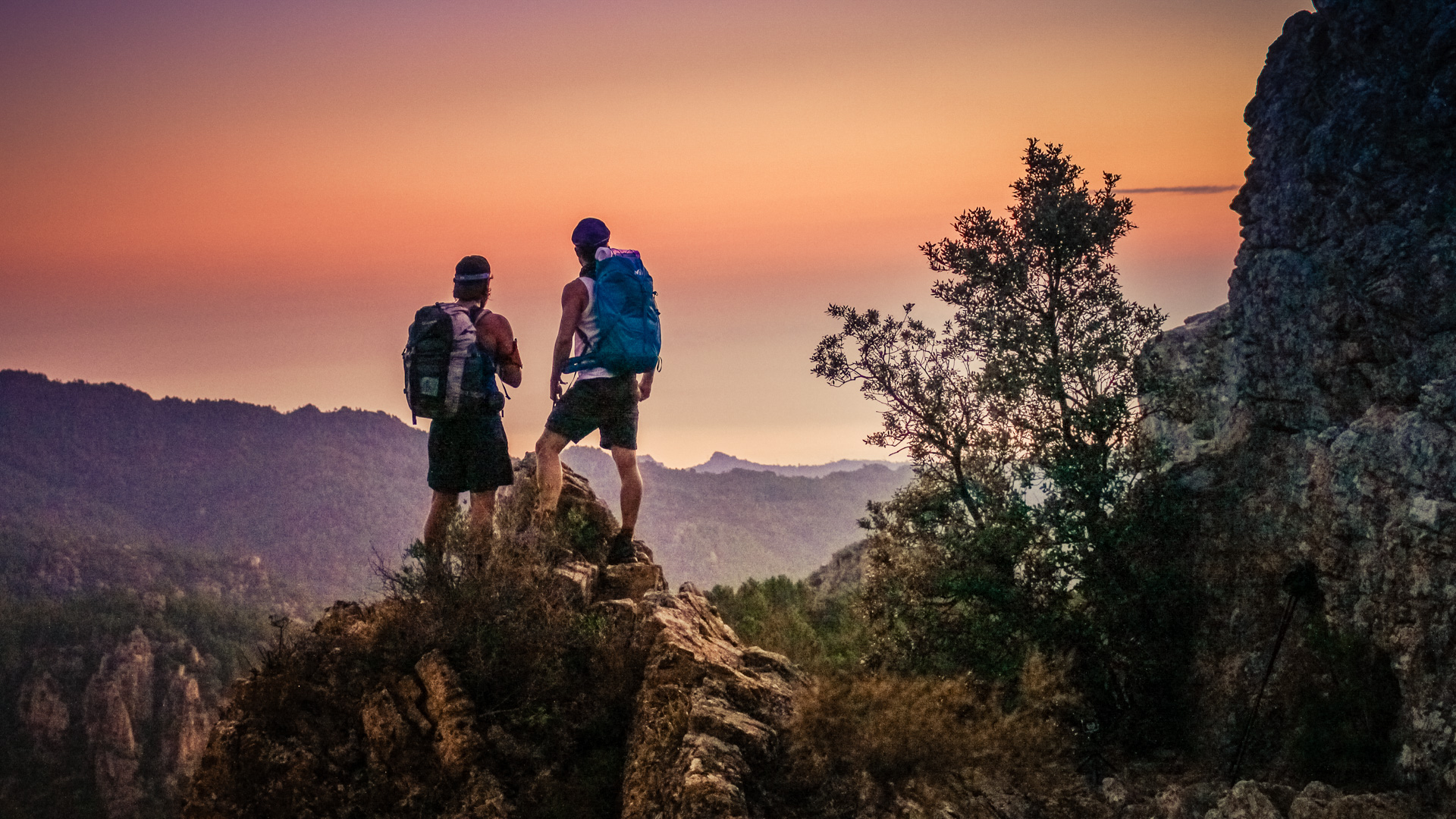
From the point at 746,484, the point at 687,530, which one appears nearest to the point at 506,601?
the point at 687,530

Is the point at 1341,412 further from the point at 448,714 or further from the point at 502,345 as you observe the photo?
the point at 448,714

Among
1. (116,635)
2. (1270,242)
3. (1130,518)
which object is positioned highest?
(1270,242)

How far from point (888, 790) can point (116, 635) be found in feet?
686

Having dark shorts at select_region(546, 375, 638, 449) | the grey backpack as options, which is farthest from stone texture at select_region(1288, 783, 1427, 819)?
the grey backpack

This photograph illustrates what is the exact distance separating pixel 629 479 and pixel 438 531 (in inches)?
86.3

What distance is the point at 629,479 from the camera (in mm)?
12445

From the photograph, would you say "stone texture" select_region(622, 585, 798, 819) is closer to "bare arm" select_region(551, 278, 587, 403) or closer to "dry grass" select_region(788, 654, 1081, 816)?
"dry grass" select_region(788, 654, 1081, 816)

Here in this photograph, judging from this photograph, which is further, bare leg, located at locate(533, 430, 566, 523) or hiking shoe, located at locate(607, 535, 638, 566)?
hiking shoe, located at locate(607, 535, 638, 566)

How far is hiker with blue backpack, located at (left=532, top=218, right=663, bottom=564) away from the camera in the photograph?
11805 millimetres

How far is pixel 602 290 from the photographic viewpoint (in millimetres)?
11773

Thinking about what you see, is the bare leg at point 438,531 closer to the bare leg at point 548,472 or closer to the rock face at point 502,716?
the rock face at point 502,716

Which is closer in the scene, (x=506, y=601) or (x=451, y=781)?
(x=451, y=781)

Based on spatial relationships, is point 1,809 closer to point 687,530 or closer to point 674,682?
point 687,530

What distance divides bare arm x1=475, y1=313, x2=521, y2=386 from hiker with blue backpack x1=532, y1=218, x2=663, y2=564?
0.48m
